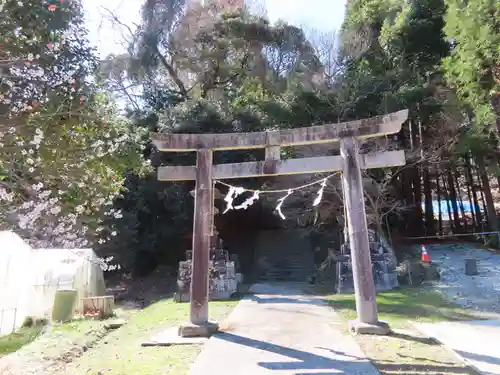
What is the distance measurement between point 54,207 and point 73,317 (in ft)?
15.1

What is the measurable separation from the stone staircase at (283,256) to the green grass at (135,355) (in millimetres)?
6717

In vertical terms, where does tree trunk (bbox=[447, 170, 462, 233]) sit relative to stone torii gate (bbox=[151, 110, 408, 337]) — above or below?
above

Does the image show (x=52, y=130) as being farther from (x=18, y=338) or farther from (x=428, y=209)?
(x=428, y=209)

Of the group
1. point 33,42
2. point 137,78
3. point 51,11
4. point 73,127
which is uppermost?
point 137,78

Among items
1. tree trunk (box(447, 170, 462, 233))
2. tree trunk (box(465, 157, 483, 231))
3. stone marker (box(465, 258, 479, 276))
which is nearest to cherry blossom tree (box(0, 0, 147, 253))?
stone marker (box(465, 258, 479, 276))

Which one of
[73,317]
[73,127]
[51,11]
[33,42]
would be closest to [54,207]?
[73,127]

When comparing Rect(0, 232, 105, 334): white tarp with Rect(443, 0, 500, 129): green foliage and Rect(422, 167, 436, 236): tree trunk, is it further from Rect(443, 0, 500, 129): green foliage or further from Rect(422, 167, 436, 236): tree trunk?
Rect(422, 167, 436, 236): tree trunk

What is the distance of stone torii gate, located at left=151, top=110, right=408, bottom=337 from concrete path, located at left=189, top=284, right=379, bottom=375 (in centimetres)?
52

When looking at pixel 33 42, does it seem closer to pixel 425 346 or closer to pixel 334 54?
pixel 425 346

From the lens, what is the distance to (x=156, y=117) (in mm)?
15266

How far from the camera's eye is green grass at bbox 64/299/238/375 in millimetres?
4164

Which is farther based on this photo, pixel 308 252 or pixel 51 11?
pixel 308 252

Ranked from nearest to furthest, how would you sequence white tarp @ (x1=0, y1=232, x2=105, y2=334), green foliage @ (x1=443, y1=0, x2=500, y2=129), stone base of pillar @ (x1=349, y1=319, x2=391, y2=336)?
stone base of pillar @ (x1=349, y1=319, x2=391, y2=336) → white tarp @ (x1=0, y1=232, x2=105, y2=334) → green foliage @ (x1=443, y1=0, x2=500, y2=129)

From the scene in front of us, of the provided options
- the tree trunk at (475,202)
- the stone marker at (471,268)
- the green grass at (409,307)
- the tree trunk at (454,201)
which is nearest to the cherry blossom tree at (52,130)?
the green grass at (409,307)
